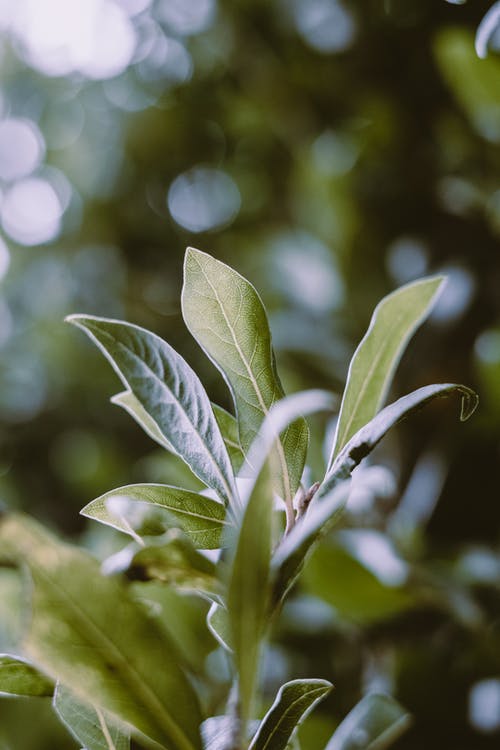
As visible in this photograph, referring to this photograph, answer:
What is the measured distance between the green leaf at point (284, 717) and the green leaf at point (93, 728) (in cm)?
7

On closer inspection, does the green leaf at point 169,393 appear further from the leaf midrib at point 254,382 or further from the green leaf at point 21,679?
the green leaf at point 21,679

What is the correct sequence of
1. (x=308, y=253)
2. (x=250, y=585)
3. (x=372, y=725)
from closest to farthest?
(x=250, y=585) < (x=372, y=725) < (x=308, y=253)

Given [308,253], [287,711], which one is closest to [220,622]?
[287,711]

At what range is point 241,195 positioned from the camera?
1433mm

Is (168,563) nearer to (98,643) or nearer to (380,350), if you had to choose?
(98,643)

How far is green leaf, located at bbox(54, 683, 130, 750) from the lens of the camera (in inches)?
13.6

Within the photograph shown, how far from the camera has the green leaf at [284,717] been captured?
337mm

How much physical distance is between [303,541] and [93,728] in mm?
180

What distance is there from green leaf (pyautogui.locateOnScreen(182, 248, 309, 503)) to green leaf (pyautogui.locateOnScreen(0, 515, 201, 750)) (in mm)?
112

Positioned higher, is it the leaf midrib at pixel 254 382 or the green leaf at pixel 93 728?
the leaf midrib at pixel 254 382

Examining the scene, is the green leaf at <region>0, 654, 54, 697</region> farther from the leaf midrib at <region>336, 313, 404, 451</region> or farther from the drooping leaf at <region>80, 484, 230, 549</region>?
the leaf midrib at <region>336, 313, 404, 451</region>

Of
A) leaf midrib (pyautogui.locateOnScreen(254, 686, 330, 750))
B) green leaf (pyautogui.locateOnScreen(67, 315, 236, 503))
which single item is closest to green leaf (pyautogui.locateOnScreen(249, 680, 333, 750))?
leaf midrib (pyautogui.locateOnScreen(254, 686, 330, 750))

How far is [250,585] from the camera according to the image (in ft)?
0.87

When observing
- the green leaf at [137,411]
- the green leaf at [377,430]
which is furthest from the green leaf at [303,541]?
the green leaf at [137,411]
